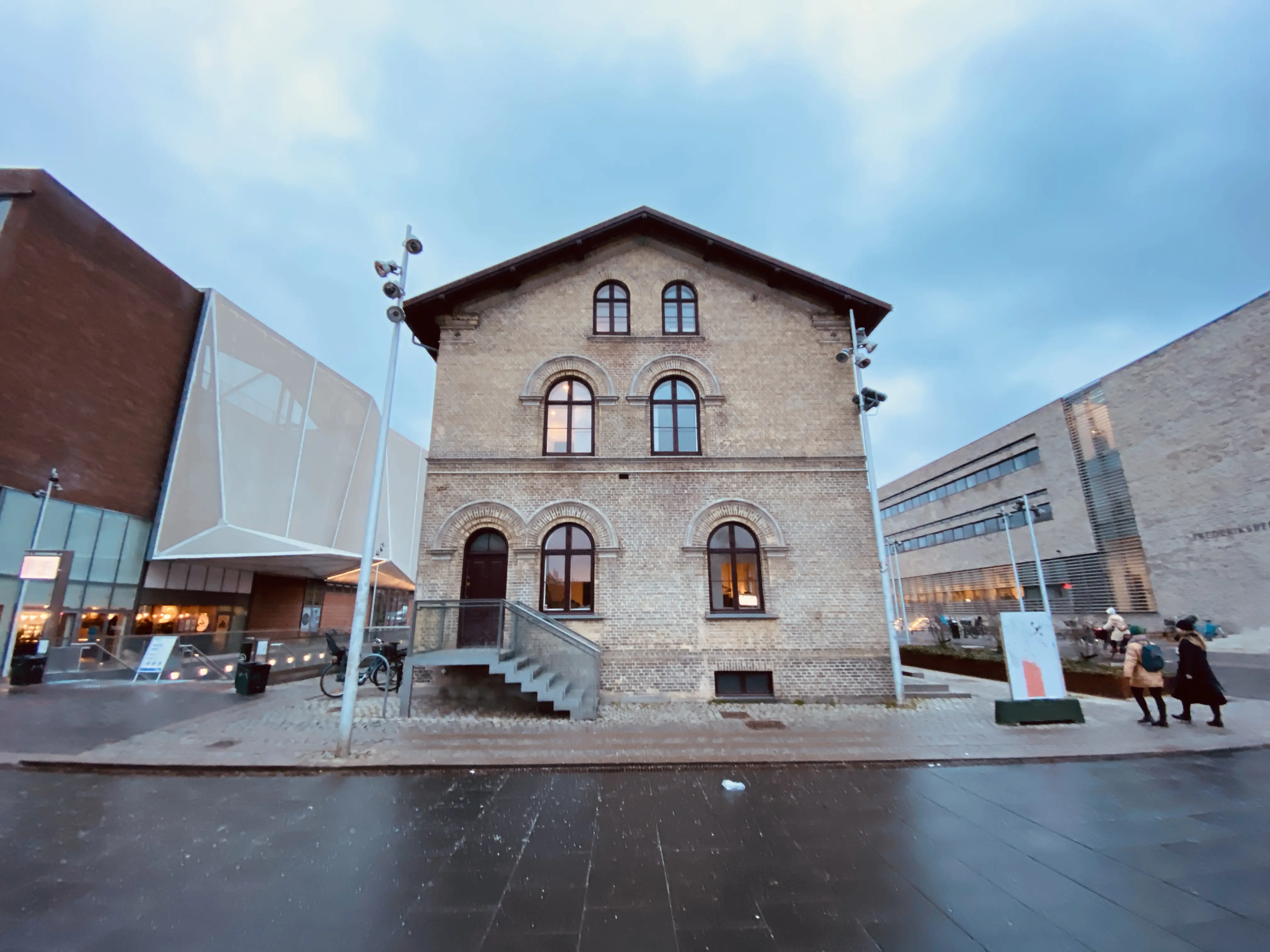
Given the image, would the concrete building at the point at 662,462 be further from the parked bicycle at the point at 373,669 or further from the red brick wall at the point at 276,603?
the red brick wall at the point at 276,603

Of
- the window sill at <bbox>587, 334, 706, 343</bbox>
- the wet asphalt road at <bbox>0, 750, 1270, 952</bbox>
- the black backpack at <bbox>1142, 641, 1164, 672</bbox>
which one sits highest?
the window sill at <bbox>587, 334, 706, 343</bbox>

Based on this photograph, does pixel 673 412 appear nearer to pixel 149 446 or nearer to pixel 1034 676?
pixel 1034 676

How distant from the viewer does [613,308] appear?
15.2 meters

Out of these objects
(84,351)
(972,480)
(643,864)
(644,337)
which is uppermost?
(84,351)

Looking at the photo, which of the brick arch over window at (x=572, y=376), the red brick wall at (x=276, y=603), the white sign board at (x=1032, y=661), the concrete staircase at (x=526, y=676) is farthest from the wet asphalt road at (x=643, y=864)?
the red brick wall at (x=276, y=603)

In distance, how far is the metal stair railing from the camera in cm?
1132

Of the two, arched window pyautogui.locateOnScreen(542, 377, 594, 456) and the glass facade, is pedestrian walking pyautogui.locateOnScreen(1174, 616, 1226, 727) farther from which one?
the glass facade

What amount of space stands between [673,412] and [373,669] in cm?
1061

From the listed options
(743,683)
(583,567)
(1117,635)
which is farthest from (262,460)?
(1117,635)

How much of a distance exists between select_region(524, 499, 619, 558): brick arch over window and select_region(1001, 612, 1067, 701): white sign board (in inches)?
332

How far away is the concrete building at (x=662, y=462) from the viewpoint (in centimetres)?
1284

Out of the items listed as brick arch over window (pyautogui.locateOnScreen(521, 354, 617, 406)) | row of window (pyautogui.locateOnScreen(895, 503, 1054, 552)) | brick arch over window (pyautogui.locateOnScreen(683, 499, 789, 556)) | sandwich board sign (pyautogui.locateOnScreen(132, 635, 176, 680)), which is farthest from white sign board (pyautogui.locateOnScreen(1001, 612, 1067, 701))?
row of window (pyautogui.locateOnScreen(895, 503, 1054, 552))

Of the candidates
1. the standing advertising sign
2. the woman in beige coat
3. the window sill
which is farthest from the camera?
the window sill

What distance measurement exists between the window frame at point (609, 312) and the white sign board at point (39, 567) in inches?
780
